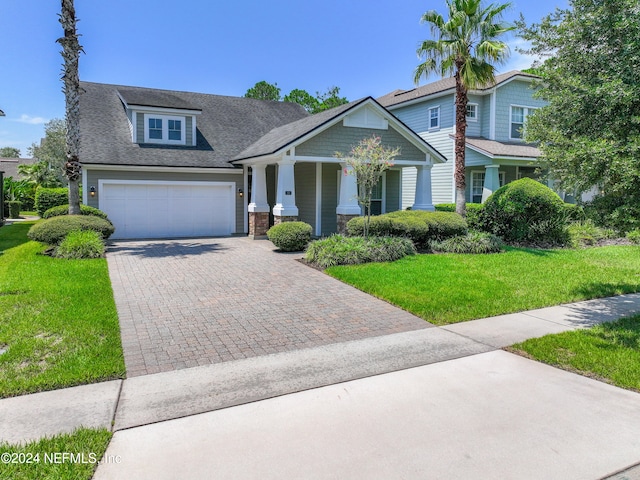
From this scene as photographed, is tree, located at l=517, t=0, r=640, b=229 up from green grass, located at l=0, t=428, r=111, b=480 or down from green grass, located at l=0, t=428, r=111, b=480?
up

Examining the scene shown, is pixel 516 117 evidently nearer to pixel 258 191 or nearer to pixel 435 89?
pixel 435 89

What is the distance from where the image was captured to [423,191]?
57.7 ft

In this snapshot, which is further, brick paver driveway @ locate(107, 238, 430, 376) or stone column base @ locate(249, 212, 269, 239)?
stone column base @ locate(249, 212, 269, 239)

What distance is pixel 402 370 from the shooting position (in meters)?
5.23

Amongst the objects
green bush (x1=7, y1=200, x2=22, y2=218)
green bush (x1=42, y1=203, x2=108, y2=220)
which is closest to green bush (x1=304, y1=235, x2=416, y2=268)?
green bush (x1=42, y1=203, x2=108, y2=220)

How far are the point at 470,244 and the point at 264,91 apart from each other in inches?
1322

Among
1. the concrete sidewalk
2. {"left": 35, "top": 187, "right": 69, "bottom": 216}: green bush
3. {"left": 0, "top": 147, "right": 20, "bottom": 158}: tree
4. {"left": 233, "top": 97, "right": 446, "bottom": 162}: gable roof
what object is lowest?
the concrete sidewalk

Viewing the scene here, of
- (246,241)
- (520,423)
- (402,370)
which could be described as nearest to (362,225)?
(246,241)

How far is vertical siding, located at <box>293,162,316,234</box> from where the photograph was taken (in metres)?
18.5

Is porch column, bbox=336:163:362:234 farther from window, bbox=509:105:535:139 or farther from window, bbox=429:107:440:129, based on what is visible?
window, bbox=509:105:535:139

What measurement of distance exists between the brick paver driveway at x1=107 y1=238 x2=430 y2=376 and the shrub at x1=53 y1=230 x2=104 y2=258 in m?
0.46

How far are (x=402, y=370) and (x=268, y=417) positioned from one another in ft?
6.10

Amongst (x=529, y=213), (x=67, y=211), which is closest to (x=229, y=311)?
(x=67, y=211)

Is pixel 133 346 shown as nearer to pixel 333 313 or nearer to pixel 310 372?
pixel 310 372
